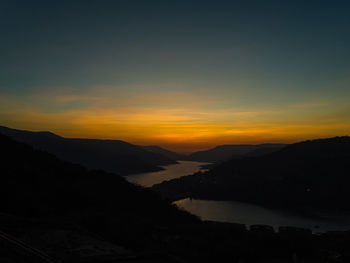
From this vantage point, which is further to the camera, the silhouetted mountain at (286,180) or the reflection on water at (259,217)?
the silhouetted mountain at (286,180)

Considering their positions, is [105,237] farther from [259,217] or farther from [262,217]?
[262,217]

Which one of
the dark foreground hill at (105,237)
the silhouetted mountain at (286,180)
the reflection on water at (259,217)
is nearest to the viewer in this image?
the dark foreground hill at (105,237)

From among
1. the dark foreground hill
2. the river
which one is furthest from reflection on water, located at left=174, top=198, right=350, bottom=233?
the dark foreground hill

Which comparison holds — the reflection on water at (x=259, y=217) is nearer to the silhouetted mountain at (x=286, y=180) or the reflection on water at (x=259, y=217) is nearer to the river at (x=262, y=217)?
the river at (x=262, y=217)

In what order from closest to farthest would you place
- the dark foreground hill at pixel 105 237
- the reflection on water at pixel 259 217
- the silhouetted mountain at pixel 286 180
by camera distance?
the dark foreground hill at pixel 105 237 → the reflection on water at pixel 259 217 → the silhouetted mountain at pixel 286 180

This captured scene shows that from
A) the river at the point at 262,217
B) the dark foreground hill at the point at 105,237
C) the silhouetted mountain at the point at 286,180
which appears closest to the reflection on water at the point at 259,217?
the river at the point at 262,217

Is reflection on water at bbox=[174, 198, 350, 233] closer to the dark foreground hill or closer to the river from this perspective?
the river

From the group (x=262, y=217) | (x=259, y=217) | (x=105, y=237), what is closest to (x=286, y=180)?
(x=262, y=217)
